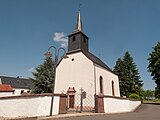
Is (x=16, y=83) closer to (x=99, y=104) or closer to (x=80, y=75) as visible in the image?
(x=80, y=75)

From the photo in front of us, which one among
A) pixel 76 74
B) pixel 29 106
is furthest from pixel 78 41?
pixel 29 106

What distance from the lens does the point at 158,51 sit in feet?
100.0

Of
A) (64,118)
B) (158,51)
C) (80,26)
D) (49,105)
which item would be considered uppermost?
(80,26)

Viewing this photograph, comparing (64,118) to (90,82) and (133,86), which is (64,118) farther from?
(133,86)

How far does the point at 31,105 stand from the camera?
10078 millimetres

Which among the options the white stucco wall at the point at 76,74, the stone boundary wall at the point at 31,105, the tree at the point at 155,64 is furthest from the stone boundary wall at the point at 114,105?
the tree at the point at 155,64

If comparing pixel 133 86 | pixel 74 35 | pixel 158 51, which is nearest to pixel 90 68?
pixel 74 35

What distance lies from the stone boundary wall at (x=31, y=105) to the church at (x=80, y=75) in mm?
7632

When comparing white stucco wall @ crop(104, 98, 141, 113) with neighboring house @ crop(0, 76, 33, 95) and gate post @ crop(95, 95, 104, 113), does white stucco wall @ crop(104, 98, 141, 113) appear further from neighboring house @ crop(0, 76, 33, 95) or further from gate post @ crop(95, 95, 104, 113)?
neighboring house @ crop(0, 76, 33, 95)

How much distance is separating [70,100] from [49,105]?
10979 millimetres

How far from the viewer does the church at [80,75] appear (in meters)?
20.2

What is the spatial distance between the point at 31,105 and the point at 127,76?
3248cm

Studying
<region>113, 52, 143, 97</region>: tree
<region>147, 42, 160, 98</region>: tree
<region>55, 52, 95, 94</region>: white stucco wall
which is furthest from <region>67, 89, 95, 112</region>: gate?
<region>113, 52, 143, 97</region>: tree

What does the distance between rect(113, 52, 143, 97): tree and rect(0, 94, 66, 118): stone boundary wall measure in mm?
28958
